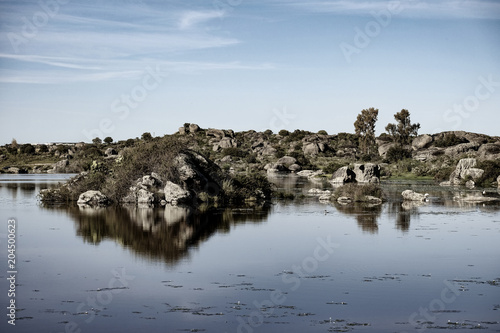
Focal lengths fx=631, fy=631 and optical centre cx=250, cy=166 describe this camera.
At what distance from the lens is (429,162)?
225ft

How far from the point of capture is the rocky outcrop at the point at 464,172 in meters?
51.1

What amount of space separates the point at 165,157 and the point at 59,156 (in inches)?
2921

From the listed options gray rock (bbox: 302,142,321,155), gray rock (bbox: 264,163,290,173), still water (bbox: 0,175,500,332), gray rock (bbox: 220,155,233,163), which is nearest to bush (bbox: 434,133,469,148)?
gray rock (bbox: 302,142,321,155)

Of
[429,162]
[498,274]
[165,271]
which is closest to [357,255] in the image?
[498,274]

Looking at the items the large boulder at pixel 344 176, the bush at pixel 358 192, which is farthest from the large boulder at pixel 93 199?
the large boulder at pixel 344 176

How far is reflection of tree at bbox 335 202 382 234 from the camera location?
77.8 ft

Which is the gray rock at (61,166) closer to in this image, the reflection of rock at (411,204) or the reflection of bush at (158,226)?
the reflection of bush at (158,226)

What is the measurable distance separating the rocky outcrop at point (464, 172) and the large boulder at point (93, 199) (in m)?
30.5

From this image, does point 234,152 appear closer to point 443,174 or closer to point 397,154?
point 397,154

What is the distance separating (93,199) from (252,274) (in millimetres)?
19310

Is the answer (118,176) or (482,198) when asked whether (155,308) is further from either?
(482,198)

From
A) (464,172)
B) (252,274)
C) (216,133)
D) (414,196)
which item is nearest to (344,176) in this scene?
(464,172)

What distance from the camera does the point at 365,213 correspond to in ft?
94.2

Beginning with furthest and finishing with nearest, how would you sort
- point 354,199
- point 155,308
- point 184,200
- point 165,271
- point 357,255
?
point 354,199 < point 184,200 < point 357,255 < point 165,271 < point 155,308
